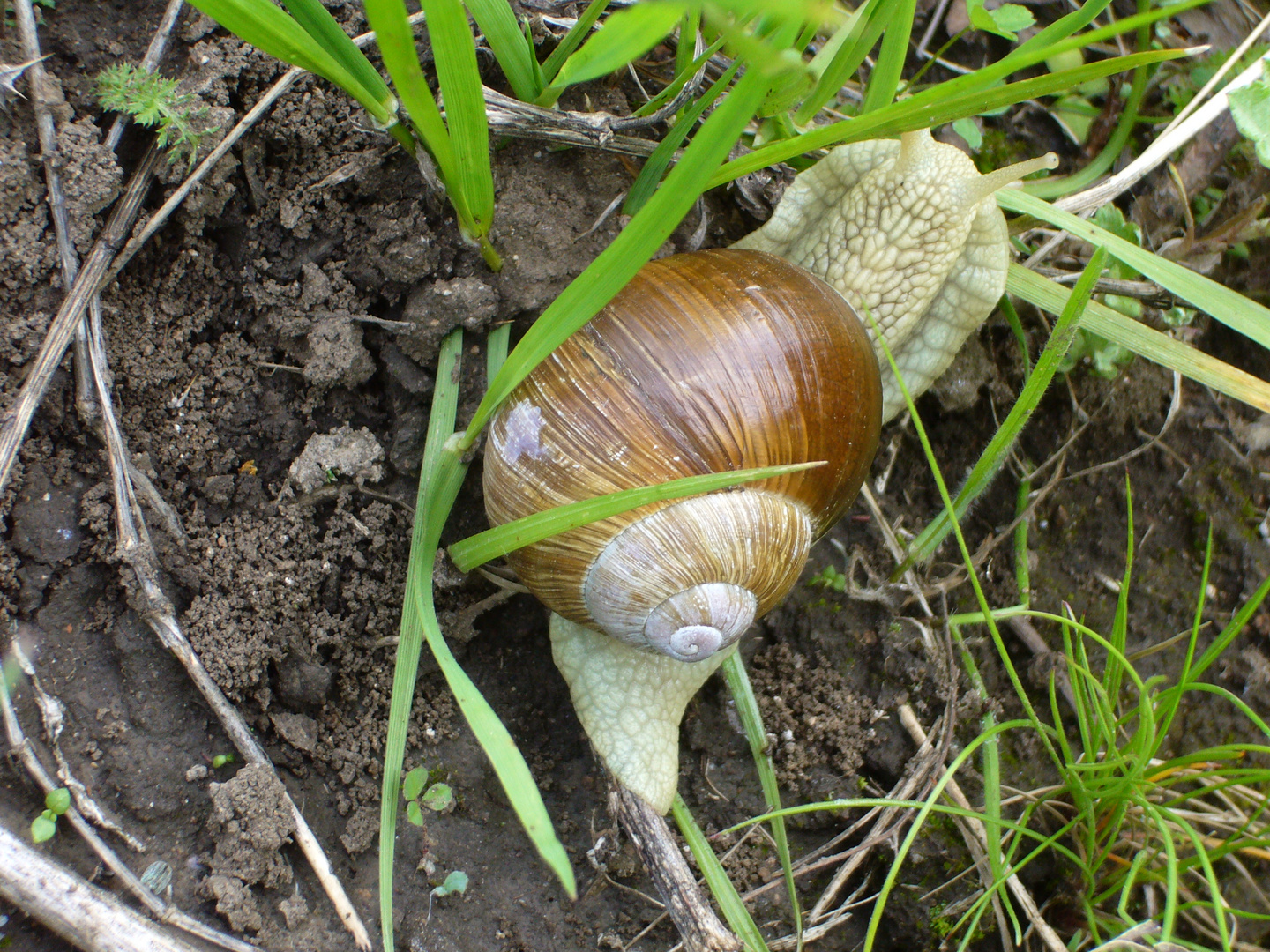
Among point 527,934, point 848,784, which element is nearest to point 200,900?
point 527,934

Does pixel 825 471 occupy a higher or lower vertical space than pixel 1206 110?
lower

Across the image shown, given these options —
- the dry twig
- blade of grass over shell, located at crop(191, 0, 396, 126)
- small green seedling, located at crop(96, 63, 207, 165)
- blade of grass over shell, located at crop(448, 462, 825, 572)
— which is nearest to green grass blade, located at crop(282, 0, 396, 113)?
blade of grass over shell, located at crop(191, 0, 396, 126)

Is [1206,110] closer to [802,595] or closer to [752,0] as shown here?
[802,595]

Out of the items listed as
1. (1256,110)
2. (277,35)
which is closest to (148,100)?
(277,35)

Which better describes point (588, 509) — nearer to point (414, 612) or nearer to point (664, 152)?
point (414, 612)

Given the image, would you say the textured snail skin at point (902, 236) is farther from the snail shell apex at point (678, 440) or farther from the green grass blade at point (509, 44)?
the green grass blade at point (509, 44)

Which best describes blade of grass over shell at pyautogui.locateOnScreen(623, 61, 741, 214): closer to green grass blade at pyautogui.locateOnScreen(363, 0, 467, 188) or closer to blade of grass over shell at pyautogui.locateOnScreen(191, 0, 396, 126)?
green grass blade at pyautogui.locateOnScreen(363, 0, 467, 188)
